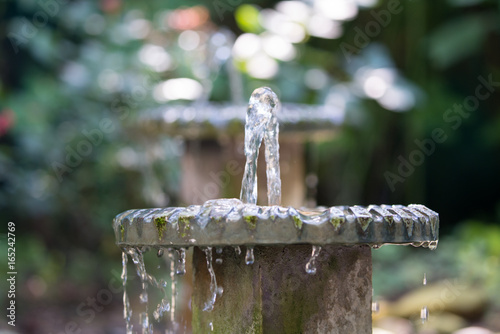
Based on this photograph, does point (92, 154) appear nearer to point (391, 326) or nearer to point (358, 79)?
point (358, 79)

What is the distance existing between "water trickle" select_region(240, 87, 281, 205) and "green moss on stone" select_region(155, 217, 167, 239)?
504mm

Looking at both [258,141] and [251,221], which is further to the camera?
[258,141]

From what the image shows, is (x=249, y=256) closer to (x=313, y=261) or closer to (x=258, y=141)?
(x=313, y=261)

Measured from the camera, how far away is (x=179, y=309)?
13.4ft

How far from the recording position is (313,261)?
66.4 inches

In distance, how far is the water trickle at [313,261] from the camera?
1616 millimetres

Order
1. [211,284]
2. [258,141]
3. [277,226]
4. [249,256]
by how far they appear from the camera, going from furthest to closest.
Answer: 1. [258,141]
2. [211,284]
3. [249,256]
4. [277,226]

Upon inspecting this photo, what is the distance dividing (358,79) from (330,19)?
601 mm

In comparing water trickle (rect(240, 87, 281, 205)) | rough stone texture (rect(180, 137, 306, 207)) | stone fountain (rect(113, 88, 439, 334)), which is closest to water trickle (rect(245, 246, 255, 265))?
stone fountain (rect(113, 88, 439, 334))

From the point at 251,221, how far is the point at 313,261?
0.79 feet

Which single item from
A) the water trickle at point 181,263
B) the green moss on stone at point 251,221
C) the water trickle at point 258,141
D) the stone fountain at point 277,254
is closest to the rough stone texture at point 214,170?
the water trickle at point 258,141

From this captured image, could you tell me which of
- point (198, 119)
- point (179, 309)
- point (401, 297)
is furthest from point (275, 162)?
point (401, 297)

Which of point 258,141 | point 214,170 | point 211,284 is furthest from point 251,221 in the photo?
point 214,170

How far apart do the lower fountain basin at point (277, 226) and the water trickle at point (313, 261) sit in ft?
0.25
